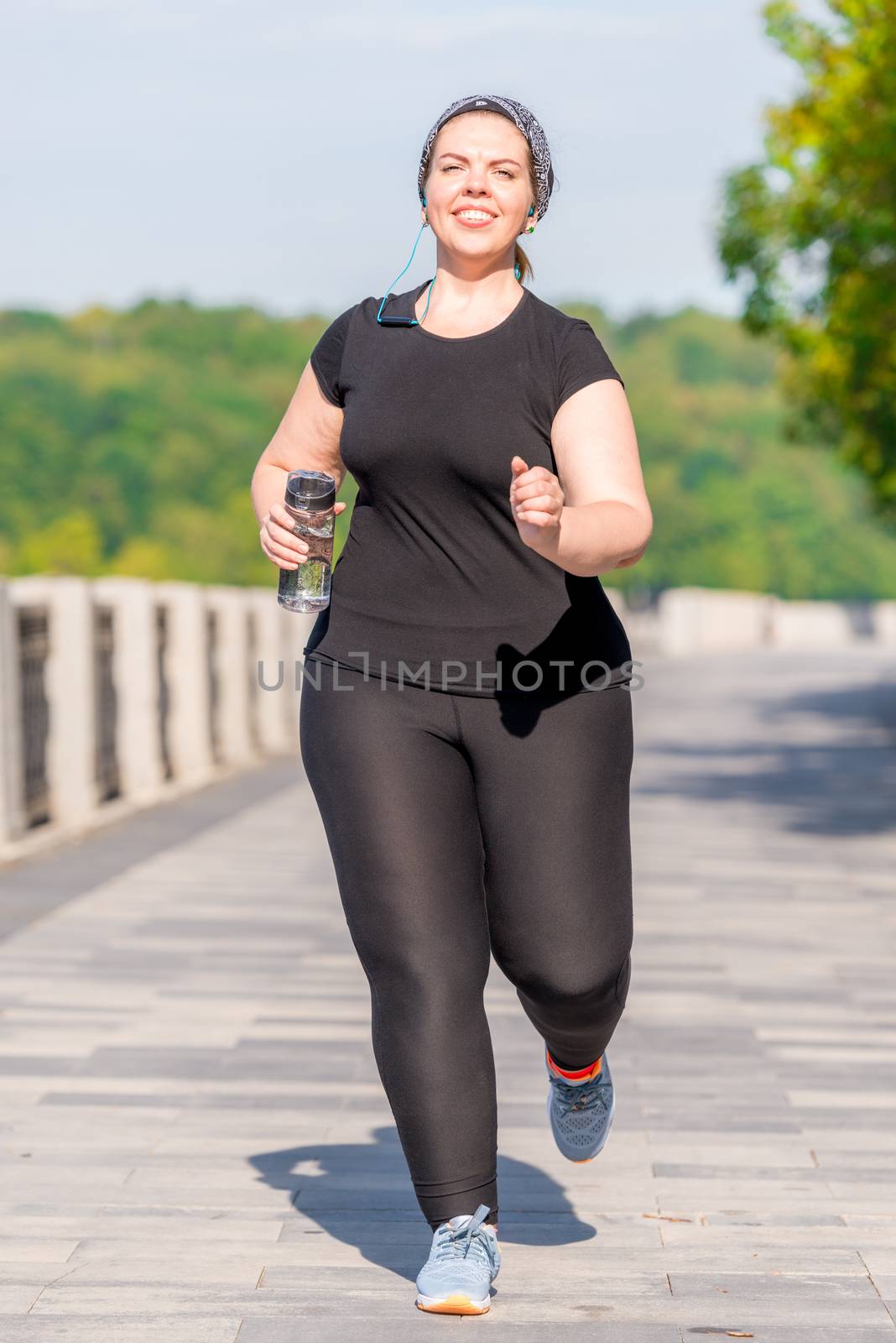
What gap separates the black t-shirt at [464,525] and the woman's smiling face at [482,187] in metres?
0.14

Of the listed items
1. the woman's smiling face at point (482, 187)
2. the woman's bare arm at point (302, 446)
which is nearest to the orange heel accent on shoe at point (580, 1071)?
the woman's bare arm at point (302, 446)

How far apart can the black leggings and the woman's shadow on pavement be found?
18.3 inches

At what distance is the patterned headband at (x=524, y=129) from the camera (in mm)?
3736

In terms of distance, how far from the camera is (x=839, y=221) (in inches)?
724

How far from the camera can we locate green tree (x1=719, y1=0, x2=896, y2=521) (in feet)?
54.4

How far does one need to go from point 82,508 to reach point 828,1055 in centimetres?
11717

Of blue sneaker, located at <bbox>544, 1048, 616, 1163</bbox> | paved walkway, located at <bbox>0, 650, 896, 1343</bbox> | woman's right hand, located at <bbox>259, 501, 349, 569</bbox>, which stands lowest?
paved walkway, located at <bbox>0, 650, 896, 1343</bbox>

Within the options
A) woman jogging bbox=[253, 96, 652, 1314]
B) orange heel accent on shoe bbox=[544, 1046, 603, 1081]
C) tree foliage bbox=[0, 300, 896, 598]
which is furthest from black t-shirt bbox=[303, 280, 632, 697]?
tree foliage bbox=[0, 300, 896, 598]

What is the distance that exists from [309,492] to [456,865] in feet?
2.17

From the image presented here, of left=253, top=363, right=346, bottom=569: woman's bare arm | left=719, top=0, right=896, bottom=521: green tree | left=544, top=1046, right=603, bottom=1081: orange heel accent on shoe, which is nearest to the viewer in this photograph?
left=253, top=363, right=346, bottom=569: woman's bare arm

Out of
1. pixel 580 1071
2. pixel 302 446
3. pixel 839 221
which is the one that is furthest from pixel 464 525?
pixel 839 221

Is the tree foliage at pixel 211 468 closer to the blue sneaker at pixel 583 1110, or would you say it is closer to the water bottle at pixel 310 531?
the blue sneaker at pixel 583 1110

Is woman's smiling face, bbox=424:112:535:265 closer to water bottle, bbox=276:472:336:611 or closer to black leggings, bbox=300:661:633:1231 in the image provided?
water bottle, bbox=276:472:336:611

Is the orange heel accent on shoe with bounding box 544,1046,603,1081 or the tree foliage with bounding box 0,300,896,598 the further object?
the tree foliage with bounding box 0,300,896,598
